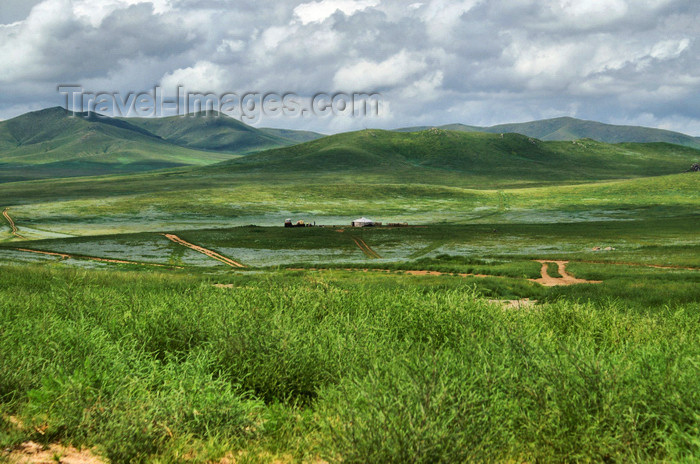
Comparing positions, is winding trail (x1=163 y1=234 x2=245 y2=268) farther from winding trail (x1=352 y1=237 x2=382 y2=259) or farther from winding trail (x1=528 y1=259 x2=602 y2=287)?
winding trail (x1=528 y1=259 x2=602 y2=287)

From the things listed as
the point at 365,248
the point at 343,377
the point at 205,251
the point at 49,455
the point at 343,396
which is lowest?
the point at 205,251

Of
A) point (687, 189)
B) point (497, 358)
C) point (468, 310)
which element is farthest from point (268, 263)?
point (687, 189)

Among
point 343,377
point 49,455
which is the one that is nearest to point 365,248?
point 343,377

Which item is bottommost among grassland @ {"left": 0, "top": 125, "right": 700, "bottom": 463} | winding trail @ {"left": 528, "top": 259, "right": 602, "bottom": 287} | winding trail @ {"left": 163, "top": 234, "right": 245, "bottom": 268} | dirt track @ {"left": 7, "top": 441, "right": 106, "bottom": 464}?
winding trail @ {"left": 163, "top": 234, "right": 245, "bottom": 268}

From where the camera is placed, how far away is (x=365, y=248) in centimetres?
6800

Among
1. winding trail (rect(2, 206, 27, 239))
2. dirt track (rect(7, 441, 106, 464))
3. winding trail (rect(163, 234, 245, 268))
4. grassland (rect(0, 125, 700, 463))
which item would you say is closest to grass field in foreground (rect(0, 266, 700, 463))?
grassland (rect(0, 125, 700, 463))

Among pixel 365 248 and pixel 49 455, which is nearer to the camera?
pixel 49 455

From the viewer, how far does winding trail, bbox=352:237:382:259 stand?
6204cm

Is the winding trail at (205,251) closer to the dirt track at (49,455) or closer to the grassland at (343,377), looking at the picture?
the grassland at (343,377)

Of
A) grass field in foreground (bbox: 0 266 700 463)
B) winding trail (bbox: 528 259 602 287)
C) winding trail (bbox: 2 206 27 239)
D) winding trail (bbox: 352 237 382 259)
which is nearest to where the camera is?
grass field in foreground (bbox: 0 266 700 463)

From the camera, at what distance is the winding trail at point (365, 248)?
204 ft

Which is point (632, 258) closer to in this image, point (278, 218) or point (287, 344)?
point (287, 344)

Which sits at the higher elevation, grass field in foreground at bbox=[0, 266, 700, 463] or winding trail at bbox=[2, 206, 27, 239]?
grass field in foreground at bbox=[0, 266, 700, 463]

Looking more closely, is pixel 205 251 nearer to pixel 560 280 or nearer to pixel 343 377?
pixel 560 280
